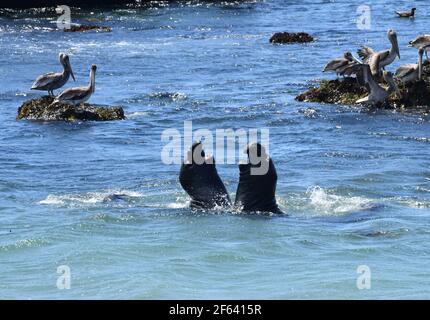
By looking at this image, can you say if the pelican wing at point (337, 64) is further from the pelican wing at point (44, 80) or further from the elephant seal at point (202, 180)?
the elephant seal at point (202, 180)

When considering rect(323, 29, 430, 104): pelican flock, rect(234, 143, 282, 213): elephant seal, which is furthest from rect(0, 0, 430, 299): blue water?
rect(323, 29, 430, 104): pelican flock

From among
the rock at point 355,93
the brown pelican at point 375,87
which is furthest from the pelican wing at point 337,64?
the brown pelican at point 375,87

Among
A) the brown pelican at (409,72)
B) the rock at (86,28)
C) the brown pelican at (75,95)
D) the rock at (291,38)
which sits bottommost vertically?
the rock at (86,28)

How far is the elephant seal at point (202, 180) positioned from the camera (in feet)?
42.2

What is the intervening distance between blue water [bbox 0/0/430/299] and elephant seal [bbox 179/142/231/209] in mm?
186

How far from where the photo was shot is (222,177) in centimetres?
1603

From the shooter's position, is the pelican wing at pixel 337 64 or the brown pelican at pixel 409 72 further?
the pelican wing at pixel 337 64

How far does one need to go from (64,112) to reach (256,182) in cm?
944

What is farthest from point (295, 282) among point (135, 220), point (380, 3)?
point (380, 3)

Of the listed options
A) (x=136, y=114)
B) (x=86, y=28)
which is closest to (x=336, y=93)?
(x=136, y=114)

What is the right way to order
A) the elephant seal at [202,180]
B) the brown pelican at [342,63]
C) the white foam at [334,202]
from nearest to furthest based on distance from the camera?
1. the elephant seal at [202,180]
2. the white foam at [334,202]
3. the brown pelican at [342,63]

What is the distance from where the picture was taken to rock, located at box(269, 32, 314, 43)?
31766mm

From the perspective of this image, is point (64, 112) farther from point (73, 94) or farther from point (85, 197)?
point (85, 197)

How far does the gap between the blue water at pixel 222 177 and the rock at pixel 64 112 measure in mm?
314
